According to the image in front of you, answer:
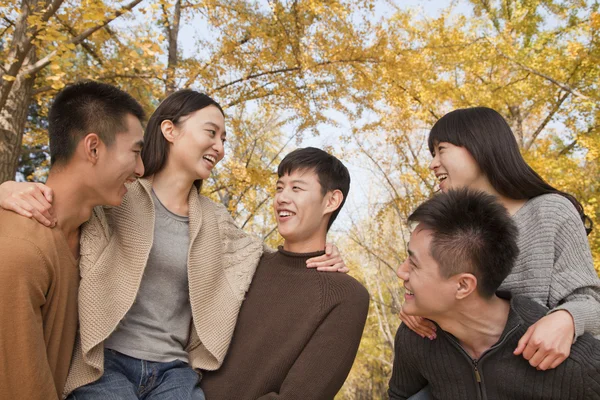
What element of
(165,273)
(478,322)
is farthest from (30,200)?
(478,322)

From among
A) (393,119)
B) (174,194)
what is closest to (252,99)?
(393,119)

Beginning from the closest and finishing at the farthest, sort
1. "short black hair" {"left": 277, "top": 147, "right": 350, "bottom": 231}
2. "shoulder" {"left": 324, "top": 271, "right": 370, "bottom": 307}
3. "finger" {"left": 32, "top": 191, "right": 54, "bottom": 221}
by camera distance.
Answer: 1. "finger" {"left": 32, "top": 191, "right": 54, "bottom": 221}
2. "shoulder" {"left": 324, "top": 271, "right": 370, "bottom": 307}
3. "short black hair" {"left": 277, "top": 147, "right": 350, "bottom": 231}

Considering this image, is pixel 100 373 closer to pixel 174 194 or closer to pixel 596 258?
pixel 174 194

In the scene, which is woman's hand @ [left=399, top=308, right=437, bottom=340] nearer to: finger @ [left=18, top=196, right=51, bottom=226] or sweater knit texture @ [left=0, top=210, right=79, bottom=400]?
sweater knit texture @ [left=0, top=210, right=79, bottom=400]

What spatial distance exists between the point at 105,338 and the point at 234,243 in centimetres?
83

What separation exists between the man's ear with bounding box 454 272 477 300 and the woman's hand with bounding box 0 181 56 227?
5.13ft

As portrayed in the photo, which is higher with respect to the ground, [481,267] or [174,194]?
[174,194]

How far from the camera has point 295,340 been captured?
2057 millimetres

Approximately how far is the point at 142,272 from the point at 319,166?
1096mm

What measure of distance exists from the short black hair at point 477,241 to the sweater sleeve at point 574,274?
11.1 inches

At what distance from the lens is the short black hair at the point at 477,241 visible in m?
1.77

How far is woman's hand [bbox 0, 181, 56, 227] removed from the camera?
1.70m

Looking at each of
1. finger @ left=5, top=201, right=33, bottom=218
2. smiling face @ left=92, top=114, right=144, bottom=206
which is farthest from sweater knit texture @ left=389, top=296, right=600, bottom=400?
finger @ left=5, top=201, right=33, bottom=218

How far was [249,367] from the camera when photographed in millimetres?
2092
